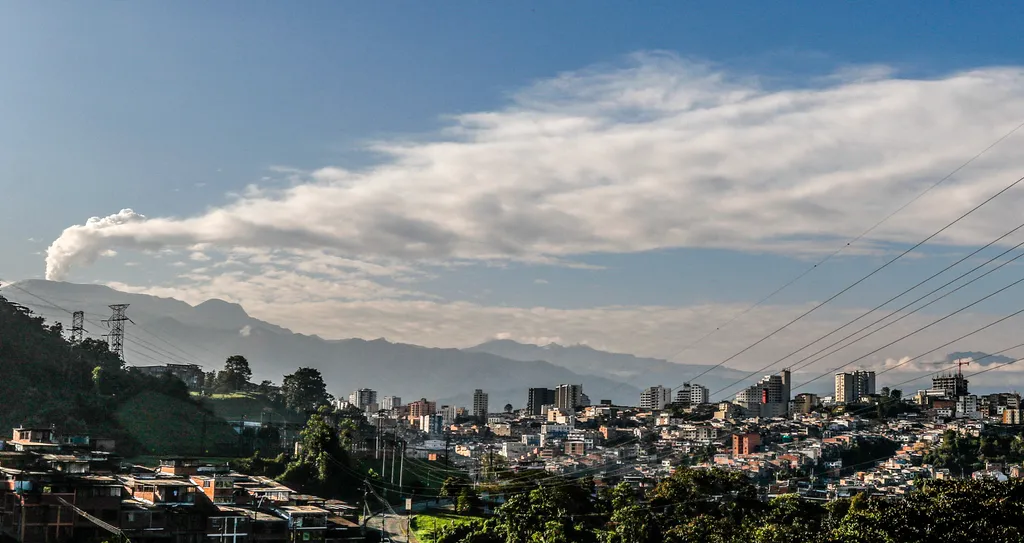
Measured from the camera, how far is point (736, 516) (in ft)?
155

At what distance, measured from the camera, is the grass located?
5739cm

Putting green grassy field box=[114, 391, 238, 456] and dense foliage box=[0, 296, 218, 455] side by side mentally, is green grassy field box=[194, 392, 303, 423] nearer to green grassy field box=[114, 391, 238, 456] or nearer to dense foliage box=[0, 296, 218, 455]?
dense foliage box=[0, 296, 218, 455]

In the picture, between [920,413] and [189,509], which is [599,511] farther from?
[920,413]

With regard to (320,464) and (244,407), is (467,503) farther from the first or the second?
(244,407)

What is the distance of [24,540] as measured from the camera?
41.6 m

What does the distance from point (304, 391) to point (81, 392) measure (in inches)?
1381

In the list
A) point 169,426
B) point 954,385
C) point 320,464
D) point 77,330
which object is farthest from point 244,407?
point 954,385

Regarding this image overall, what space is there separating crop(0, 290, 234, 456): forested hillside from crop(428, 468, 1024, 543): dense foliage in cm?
2745

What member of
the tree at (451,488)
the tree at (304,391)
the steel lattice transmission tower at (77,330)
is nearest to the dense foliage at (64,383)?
the steel lattice transmission tower at (77,330)

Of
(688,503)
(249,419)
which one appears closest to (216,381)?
(249,419)

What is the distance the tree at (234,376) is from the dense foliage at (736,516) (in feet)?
175

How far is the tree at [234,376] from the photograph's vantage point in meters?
102

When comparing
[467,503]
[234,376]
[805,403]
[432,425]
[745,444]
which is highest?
[805,403]

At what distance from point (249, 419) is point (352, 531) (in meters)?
39.0
